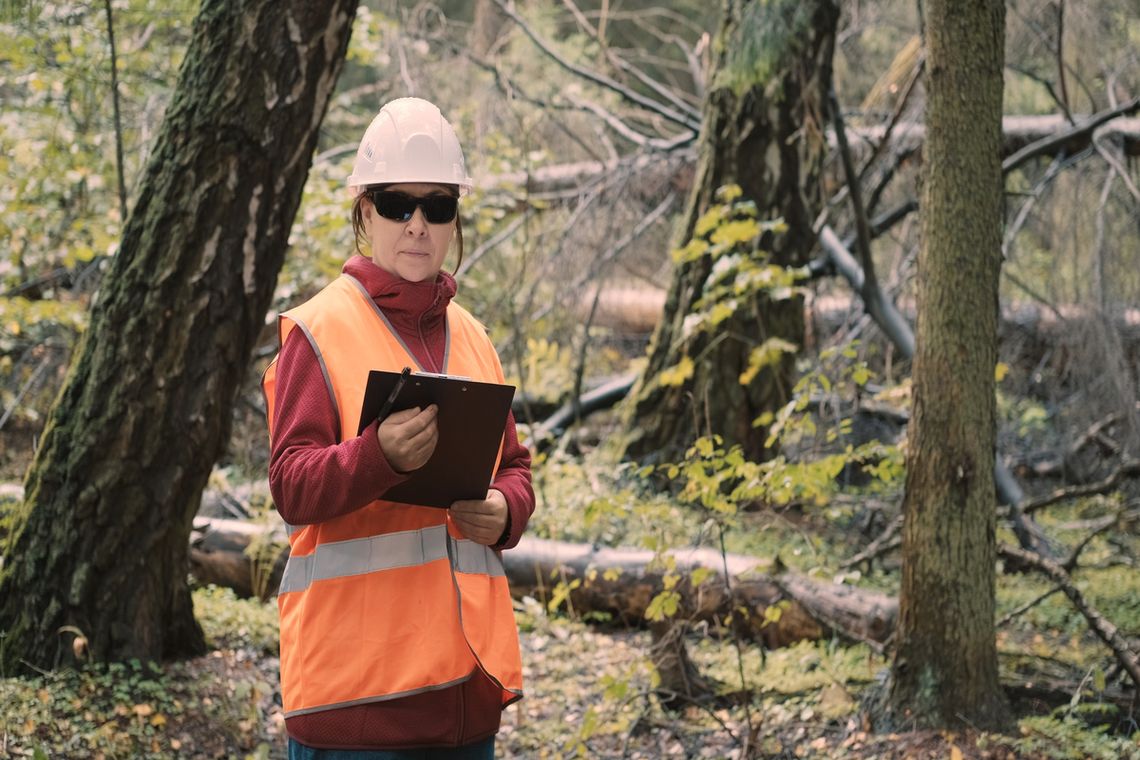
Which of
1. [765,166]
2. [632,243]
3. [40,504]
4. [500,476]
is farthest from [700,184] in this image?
[500,476]

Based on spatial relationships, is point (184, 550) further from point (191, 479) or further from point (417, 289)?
point (417, 289)

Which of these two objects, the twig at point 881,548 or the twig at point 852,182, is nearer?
the twig at point 881,548

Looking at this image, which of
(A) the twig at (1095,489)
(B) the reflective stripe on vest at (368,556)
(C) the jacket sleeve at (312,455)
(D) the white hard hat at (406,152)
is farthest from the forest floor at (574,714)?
(D) the white hard hat at (406,152)

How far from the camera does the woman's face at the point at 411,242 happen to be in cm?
242

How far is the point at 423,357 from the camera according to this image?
2.45 m

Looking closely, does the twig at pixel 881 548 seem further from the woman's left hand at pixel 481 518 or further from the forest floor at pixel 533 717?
the woman's left hand at pixel 481 518

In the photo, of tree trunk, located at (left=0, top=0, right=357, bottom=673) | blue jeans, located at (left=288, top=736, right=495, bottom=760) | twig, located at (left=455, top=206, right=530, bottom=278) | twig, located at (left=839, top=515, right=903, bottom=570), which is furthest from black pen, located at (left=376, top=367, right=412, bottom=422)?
twig, located at (left=455, top=206, right=530, bottom=278)

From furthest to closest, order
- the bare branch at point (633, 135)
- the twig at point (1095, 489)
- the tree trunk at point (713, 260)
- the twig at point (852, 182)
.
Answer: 1. the bare branch at point (633, 135)
2. the tree trunk at point (713, 260)
3. the twig at point (852, 182)
4. the twig at point (1095, 489)

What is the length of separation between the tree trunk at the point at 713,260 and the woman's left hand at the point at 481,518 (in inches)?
206

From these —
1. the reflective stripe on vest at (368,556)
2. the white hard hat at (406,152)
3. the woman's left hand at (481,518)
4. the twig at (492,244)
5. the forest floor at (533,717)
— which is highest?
the twig at (492,244)

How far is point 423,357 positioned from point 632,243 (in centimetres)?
661

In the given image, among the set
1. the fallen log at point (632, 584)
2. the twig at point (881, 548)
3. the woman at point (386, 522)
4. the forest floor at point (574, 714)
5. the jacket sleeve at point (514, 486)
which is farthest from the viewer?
the fallen log at point (632, 584)

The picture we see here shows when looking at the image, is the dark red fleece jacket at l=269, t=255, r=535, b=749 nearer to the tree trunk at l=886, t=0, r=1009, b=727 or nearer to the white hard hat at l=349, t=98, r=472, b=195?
the white hard hat at l=349, t=98, r=472, b=195

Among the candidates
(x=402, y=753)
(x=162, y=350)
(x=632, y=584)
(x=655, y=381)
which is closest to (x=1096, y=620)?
(x=632, y=584)
